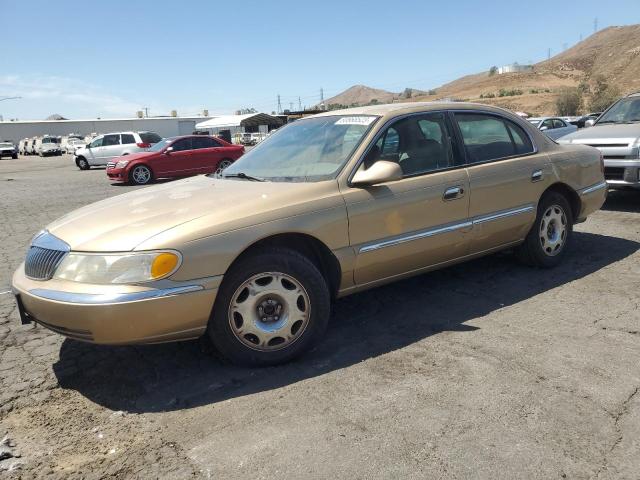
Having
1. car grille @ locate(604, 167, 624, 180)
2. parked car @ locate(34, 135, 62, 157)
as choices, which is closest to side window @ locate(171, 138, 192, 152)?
car grille @ locate(604, 167, 624, 180)

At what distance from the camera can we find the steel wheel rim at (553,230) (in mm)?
5055

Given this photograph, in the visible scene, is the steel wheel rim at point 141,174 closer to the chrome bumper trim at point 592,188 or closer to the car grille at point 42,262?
the car grille at point 42,262

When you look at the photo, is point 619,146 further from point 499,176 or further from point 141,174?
point 141,174

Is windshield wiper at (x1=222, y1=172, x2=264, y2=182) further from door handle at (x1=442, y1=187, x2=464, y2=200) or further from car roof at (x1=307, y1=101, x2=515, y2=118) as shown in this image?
door handle at (x1=442, y1=187, x2=464, y2=200)

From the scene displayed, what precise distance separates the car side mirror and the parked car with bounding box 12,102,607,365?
0.01 metres

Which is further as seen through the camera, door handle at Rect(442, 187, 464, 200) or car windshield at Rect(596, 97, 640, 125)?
car windshield at Rect(596, 97, 640, 125)

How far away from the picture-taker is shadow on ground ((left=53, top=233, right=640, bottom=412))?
3.18 meters

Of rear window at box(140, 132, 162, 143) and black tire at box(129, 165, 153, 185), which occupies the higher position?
rear window at box(140, 132, 162, 143)

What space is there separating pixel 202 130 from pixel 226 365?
58.7 meters

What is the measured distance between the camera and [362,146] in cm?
388

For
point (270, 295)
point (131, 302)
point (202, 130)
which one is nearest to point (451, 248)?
point (270, 295)

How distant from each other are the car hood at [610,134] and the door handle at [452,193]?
15.2ft

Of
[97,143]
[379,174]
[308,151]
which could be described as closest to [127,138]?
[97,143]

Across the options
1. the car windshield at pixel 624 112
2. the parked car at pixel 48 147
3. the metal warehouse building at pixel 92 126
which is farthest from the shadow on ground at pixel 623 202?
the metal warehouse building at pixel 92 126
